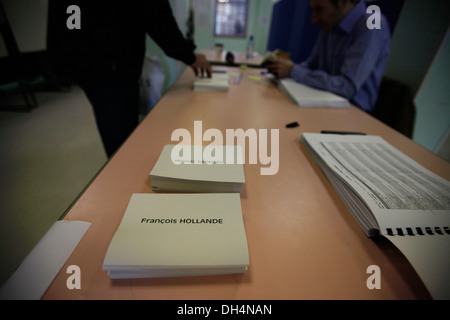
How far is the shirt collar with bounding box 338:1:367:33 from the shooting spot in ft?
3.85

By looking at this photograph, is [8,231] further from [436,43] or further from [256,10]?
[256,10]

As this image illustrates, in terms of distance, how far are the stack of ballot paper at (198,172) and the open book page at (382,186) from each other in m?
0.24

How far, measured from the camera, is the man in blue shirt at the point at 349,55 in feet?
3.57

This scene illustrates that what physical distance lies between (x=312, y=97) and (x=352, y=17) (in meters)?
0.63

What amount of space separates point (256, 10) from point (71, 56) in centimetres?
647

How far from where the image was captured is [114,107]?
1.14m

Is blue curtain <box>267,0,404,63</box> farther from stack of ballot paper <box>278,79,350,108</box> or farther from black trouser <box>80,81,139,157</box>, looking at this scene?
black trouser <box>80,81,139,157</box>

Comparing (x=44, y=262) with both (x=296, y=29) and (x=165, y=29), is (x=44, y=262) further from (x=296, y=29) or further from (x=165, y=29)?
(x=296, y=29)

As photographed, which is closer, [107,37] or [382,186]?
[382,186]

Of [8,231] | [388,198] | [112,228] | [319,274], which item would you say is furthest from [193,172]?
[8,231]

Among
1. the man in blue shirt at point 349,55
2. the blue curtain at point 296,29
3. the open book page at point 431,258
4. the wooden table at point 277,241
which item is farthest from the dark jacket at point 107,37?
the blue curtain at point 296,29

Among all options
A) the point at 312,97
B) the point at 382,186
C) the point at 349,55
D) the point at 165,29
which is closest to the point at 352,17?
the point at 349,55

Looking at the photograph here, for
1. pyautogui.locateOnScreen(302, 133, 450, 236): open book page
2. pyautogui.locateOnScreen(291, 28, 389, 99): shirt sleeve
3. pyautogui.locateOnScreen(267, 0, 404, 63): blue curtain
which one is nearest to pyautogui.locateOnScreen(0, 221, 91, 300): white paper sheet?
pyautogui.locateOnScreen(302, 133, 450, 236): open book page

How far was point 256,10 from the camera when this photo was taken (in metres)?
5.88
